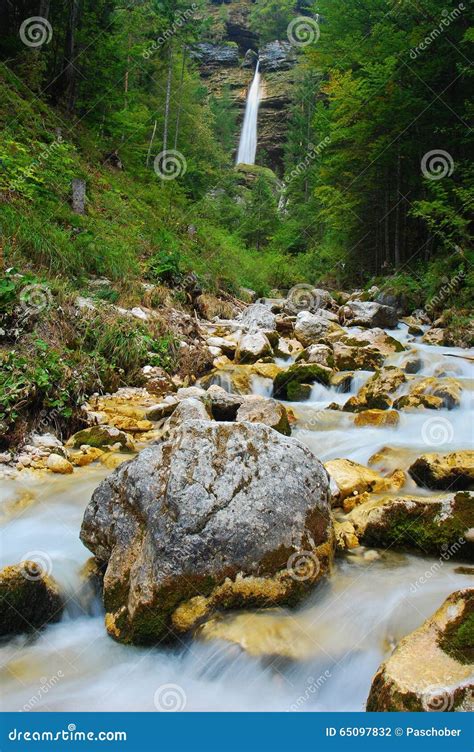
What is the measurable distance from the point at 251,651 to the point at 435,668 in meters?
0.99

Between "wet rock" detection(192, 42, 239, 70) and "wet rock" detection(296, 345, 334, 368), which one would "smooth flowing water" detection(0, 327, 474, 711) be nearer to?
"wet rock" detection(296, 345, 334, 368)

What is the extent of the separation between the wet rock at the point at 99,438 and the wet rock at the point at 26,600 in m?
2.54

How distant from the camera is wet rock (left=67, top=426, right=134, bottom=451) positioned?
579cm

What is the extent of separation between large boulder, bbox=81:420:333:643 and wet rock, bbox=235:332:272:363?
6.22 m

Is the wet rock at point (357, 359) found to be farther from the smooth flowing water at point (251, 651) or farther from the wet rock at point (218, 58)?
the wet rock at point (218, 58)

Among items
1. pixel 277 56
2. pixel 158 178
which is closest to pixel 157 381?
pixel 158 178

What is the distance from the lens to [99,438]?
19.1 feet

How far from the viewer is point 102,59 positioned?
16.9 metres

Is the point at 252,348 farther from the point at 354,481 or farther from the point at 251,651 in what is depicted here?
the point at 251,651

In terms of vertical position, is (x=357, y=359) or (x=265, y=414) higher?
(x=357, y=359)

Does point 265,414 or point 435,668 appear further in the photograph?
point 265,414

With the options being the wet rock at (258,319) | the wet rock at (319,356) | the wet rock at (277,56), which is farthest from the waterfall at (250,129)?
the wet rock at (319,356)

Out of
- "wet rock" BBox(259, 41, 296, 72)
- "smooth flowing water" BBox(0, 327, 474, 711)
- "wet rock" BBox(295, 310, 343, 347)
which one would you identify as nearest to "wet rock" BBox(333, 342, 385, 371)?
"wet rock" BBox(295, 310, 343, 347)

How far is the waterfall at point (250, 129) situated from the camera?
52.8 metres
